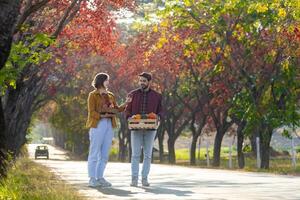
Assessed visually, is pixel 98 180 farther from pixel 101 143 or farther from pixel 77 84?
pixel 77 84

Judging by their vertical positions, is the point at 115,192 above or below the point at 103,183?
below

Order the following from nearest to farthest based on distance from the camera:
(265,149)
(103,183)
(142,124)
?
(142,124), (103,183), (265,149)

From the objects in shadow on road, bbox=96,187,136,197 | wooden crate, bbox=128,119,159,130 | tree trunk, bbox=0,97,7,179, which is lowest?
shadow on road, bbox=96,187,136,197

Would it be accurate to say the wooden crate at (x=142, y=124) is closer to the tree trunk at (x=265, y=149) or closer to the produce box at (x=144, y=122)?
the produce box at (x=144, y=122)

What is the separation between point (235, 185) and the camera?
40.5 ft

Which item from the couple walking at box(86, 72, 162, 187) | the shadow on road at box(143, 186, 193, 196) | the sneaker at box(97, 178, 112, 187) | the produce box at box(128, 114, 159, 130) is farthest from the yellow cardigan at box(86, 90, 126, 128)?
the shadow on road at box(143, 186, 193, 196)

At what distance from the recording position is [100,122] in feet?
39.6

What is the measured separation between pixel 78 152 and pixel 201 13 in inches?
1923

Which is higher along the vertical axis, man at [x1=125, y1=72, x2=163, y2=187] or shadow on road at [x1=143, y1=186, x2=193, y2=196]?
man at [x1=125, y1=72, x2=163, y2=187]

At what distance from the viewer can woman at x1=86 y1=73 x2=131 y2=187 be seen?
12.0 m

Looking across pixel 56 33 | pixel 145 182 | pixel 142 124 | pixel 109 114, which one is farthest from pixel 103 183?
pixel 56 33

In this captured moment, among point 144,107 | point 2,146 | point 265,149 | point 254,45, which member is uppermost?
point 254,45

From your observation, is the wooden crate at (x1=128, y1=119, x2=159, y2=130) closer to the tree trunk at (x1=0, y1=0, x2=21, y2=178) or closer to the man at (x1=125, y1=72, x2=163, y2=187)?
the man at (x1=125, y1=72, x2=163, y2=187)

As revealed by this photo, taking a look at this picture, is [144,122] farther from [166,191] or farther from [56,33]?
[56,33]
